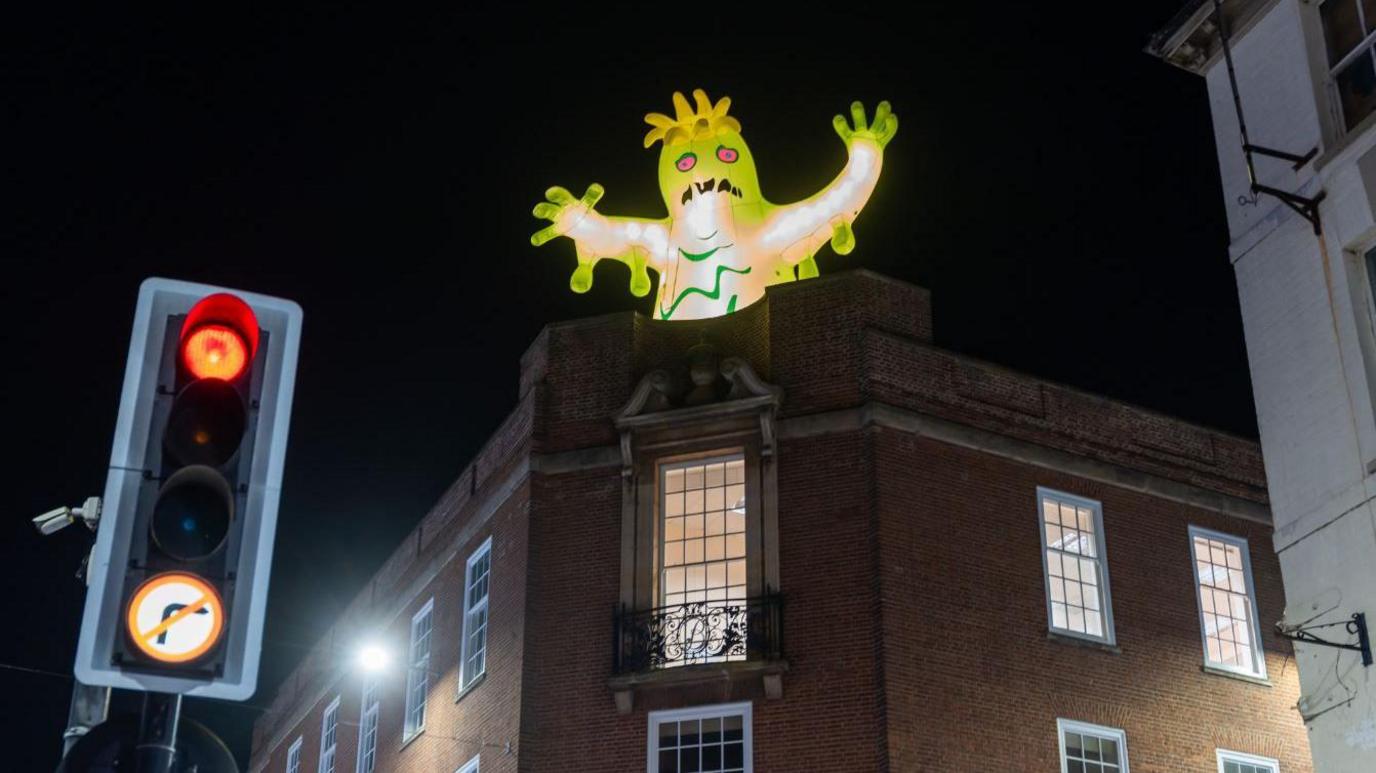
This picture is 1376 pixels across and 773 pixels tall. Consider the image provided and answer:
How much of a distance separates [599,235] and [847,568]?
808 centimetres

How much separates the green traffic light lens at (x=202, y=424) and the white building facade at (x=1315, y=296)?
12.9 meters

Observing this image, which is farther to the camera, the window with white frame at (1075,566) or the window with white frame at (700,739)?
the window with white frame at (1075,566)

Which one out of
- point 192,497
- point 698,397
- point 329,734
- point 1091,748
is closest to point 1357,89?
point 1091,748

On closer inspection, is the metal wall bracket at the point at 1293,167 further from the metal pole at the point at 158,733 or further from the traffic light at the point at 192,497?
the metal pole at the point at 158,733

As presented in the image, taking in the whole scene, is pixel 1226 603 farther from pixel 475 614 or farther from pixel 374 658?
pixel 374 658

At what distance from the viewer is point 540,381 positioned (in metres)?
26.8

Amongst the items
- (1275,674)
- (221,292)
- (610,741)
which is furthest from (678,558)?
(221,292)

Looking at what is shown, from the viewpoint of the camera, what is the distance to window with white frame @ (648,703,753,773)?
23172 millimetres

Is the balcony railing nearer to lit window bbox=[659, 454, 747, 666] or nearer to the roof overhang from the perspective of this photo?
lit window bbox=[659, 454, 747, 666]

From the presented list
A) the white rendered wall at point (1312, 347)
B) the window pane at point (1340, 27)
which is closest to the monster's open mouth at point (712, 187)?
the white rendered wall at point (1312, 347)

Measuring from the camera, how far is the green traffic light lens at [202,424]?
17.5 ft

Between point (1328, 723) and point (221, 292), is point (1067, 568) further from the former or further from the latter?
point (221, 292)

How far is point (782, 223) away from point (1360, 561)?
1385cm

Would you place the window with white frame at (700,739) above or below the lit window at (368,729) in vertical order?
below
